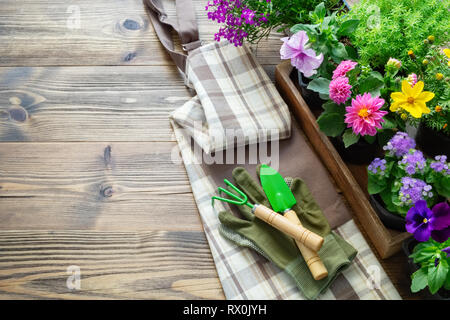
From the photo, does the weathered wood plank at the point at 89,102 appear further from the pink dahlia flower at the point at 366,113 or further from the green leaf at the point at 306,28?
the pink dahlia flower at the point at 366,113

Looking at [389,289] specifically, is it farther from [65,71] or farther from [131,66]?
[65,71]

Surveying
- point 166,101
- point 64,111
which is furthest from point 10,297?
point 166,101

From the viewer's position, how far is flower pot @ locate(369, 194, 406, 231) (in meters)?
0.81

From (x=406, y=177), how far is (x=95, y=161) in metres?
0.71

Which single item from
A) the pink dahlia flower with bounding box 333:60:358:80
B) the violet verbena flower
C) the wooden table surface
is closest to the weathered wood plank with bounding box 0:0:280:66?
the wooden table surface

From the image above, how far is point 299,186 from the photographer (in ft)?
3.15

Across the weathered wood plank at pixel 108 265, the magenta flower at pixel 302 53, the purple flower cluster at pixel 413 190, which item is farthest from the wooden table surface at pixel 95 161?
the magenta flower at pixel 302 53

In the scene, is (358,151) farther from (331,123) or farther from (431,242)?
(431,242)

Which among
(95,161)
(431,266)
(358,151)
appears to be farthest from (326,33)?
(95,161)

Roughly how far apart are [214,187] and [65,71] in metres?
0.58

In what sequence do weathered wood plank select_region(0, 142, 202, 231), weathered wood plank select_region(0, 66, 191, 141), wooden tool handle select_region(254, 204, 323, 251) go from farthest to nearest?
1. weathered wood plank select_region(0, 66, 191, 141)
2. weathered wood plank select_region(0, 142, 202, 231)
3. wooden tool handle select_region(254, 204, 323, 251)

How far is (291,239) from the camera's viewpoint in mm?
887

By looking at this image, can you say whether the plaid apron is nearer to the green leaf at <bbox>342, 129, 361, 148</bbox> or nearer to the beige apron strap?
the beige apron strap

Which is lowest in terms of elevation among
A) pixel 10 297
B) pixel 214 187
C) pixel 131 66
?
A: pixel 10 297
